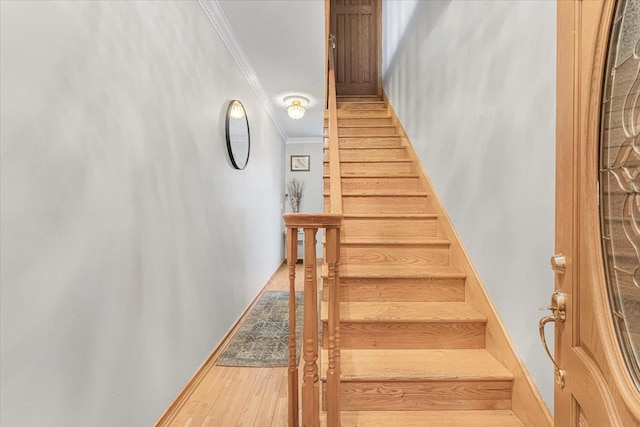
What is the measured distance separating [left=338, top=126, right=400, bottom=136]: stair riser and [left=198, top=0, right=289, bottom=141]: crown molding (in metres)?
1.10

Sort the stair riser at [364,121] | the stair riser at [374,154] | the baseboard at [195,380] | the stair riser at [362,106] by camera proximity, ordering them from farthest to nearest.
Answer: the stair riser at [362,106], the stair riser at [364,121], the stair riser at [374,154], the baseboard at [195,380]

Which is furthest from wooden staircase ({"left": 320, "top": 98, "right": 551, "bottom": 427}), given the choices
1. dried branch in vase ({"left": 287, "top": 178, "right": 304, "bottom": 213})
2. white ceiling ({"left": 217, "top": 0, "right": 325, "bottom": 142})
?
dried branch in vase ({"left": 287, "top": 178, "right": 304, "bottom": 213})

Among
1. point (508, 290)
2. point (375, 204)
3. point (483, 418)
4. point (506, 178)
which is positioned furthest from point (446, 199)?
point (483, 418)

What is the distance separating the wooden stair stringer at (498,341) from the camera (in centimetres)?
125

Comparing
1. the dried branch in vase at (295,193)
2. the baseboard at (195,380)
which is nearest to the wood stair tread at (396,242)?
the baseboard at (195,380)

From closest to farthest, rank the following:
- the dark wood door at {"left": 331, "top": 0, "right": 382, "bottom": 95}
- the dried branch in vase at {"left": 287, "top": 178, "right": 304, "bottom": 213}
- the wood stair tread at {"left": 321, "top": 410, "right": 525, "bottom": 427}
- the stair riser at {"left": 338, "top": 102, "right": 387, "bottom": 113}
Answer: the wood stair tread at {"left": 321, "top": 410, "right": 525, "bottom": 427} → the stair riser at {"left": 338, "top": 102, "right": 387, "bottom": 113} → the dark wood door at {"left": 331, "top": 0, "right": 382, "bottom": 95} → the dried branch in vase at {"left": 287, "top": 178, "right": 304, "bottom": 213}

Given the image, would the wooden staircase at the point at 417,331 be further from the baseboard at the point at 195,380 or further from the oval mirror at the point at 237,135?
the oval mirror at the point at 237,135

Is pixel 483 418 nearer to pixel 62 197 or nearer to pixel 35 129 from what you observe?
pixel 62 197

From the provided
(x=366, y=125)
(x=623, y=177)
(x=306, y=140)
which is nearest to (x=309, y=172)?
(x=306, y=140)

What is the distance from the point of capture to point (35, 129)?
0.91 meters

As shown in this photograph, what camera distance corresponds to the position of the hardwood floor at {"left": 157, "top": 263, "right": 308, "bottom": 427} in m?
1.65

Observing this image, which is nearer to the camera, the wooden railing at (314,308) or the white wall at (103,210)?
the white wall at (103,210)

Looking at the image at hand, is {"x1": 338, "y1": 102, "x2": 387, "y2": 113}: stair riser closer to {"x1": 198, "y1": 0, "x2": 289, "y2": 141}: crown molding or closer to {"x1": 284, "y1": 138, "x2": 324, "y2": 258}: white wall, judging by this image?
{"x1": 198, "y1": 0, "x2": 289, "y2": 141}: crown molding

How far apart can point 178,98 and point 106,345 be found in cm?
135
